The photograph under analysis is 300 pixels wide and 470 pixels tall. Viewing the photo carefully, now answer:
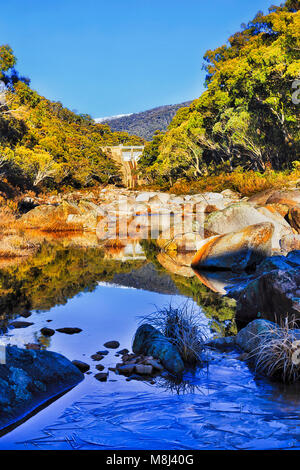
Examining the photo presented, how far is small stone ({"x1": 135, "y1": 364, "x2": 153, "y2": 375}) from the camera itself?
423cm

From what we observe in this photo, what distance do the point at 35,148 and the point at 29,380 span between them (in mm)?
32736

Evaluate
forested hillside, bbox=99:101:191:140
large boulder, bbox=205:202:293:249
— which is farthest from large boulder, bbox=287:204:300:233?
forested hillside, bbox=99:101:191:140

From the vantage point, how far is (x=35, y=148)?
34219 millimetres

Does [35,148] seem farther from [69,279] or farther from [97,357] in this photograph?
[97,357]

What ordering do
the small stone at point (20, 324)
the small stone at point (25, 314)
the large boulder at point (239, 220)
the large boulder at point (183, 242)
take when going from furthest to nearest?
1. the large boulder at point (183, 242)
2. the large boulder at point (239, 220)
3. the small stone at point (25, 314)
4. the small stone at point (20, 324)

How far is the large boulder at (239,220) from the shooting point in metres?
11.8

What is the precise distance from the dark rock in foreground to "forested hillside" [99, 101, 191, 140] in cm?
14111

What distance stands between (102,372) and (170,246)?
10.2 metres

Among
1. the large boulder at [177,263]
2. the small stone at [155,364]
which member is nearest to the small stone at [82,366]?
the small stone at [155,364]

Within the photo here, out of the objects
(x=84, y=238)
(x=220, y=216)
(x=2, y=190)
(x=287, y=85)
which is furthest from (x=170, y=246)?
(x=287, y=85)

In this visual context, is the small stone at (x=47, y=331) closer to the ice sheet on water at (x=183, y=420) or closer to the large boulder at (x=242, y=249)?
the ice sheet on water at (x=183, y=420)

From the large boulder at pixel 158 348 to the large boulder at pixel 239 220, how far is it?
24.4 ft

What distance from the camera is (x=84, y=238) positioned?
18.3m
